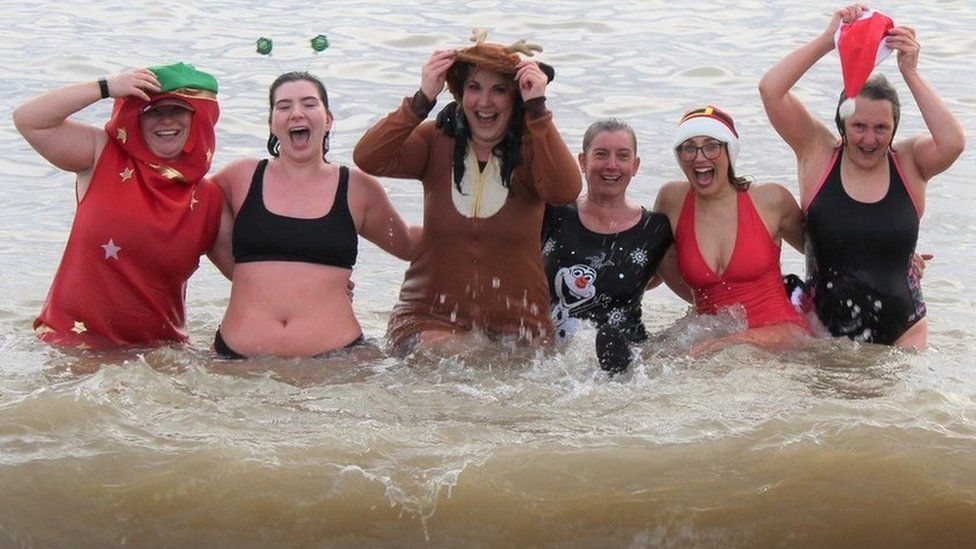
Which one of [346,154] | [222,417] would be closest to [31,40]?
[346,154]

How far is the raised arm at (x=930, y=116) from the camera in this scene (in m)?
6.63

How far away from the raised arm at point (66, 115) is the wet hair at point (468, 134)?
1.33 m

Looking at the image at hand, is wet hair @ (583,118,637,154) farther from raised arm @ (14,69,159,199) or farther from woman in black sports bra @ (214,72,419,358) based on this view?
raised arm @ (14,69,159,199)

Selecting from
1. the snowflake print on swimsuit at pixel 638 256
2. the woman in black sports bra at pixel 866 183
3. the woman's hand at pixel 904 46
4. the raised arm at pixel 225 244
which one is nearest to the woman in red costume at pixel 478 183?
the snowflake print on swimsuit at pixel 638 256

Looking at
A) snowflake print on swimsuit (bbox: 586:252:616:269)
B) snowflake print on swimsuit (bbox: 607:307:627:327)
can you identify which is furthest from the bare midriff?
snowflake print on swimsuit (bbox: 607:307:627:327)

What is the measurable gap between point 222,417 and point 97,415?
50 centimetres

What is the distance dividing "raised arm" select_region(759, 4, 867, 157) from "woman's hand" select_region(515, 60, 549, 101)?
116 centimetres

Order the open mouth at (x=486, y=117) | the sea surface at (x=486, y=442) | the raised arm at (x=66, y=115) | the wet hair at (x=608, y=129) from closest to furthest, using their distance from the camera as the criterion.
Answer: the sea surface at (x=486, y=442), the raised arm at (x=66, y=115), the open mouth at (x=486, y=117), the wet hair at (x=608, y=129)

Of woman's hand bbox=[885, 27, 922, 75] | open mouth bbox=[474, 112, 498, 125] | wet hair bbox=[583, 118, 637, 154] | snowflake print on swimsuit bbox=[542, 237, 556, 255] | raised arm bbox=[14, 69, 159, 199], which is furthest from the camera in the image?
snowflake print on swimsuit bbox=[542, 237, 556, 255]

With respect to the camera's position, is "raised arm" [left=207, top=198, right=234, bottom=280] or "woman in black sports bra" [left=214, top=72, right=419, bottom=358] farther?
"raised arm" [left=207, top=198, right=234, bottom=280]

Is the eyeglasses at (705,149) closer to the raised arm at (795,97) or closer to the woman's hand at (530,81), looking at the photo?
the raised arm at (795,97)

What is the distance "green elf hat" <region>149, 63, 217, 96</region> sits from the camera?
636cm

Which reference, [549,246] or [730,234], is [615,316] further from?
[730,234]

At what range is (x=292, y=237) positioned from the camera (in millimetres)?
6543
